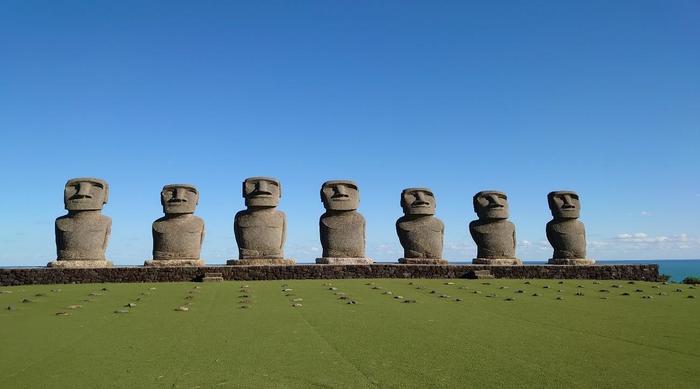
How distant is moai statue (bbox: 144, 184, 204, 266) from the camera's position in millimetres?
18297

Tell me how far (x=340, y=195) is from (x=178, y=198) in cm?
516

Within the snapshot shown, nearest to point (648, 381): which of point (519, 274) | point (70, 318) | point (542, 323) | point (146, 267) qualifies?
point (542, 323)

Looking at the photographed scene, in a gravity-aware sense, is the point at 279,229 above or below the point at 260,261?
above

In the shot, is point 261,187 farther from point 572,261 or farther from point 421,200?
point 572,261

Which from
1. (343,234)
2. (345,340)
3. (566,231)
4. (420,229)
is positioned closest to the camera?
(345,340)

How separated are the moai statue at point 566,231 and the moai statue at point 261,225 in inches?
368

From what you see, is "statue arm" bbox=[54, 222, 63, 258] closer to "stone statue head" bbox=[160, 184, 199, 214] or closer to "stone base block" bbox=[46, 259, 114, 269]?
"stone base block" bbox=[46, 259, 114, 269]

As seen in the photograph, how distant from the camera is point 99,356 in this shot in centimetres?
691

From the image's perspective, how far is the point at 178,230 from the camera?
1850 centimetres

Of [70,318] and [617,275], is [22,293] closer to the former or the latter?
[70,318]

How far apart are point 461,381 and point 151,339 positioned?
14.0 feet

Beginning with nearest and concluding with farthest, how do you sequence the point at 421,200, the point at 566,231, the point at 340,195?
the point at 340,195, the point at 421,200, the point at 566,231

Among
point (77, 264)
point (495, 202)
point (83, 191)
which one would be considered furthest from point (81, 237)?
point (495, 202)

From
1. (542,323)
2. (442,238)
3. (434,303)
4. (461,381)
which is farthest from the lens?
(442,238)
